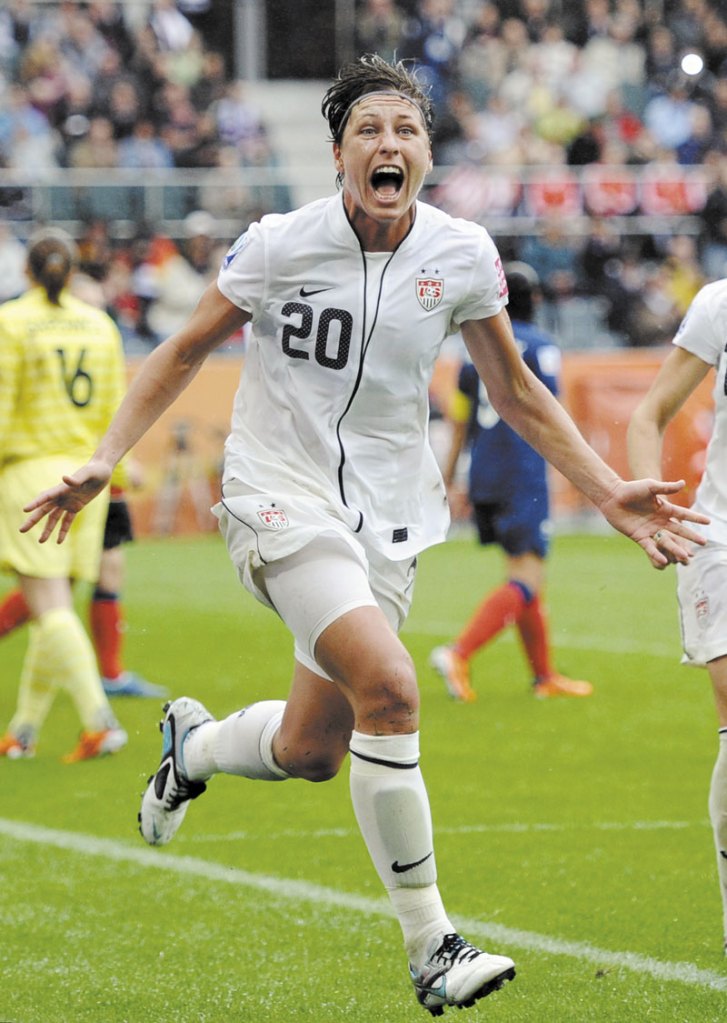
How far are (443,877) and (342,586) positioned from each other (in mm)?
1977

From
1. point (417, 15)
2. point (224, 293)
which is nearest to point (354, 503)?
point (224, 293)

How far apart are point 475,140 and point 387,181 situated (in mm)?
20133

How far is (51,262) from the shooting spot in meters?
8.34

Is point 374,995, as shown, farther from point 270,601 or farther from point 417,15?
point 417,15

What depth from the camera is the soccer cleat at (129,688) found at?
10.2 m

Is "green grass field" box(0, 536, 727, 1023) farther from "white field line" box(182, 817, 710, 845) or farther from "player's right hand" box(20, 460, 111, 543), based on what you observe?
"player's right hand" box(20, 460, 111, 543)

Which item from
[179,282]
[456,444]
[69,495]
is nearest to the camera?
[69,495]

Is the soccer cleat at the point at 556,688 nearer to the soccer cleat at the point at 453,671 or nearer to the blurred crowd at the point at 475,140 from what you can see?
the soccer cleat at the point at 453,671

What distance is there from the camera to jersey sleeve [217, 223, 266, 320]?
4.73 m

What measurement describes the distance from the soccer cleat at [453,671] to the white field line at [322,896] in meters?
3.46

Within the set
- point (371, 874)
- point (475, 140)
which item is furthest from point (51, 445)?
point (475, 140)

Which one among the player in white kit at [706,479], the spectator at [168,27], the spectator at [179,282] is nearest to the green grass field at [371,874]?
the player in white kit at [706,479]

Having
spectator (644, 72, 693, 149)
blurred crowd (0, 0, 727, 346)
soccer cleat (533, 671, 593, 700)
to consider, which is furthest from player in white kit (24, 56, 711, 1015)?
spectator (644, 72, 693, 149)

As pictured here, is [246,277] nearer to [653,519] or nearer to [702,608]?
[653,519]
